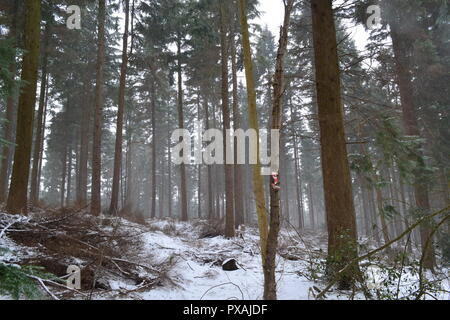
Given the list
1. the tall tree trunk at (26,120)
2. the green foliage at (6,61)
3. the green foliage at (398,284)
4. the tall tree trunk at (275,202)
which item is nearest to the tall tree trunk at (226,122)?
the tall tree trunk at (26,120)

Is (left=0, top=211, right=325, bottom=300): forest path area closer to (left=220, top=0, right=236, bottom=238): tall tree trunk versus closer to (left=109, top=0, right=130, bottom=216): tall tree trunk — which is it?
(left=220, top=0, right=236, bottom=238): tall tree trunk

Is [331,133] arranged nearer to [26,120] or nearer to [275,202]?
[275,202]

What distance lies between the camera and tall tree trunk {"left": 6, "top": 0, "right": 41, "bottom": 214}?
23.9 ft

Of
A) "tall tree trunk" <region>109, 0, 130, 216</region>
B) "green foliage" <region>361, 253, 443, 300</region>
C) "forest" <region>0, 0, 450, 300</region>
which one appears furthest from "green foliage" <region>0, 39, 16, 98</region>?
"tall tree trunk" <region>109, 0, 130, 216</region>

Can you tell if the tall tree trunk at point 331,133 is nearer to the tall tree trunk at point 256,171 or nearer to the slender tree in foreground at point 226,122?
the tall tree trunk at point 256,171

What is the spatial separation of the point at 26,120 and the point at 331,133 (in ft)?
25.3

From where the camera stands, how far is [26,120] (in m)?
7.71

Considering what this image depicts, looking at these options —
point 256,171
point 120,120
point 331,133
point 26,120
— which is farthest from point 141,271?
point 120,120

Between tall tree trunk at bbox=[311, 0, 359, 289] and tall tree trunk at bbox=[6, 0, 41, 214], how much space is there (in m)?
7.07

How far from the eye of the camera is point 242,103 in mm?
33594

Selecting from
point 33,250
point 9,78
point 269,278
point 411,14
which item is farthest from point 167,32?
point 269,278

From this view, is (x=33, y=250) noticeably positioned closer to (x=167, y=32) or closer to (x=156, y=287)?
(x=156, y=287)

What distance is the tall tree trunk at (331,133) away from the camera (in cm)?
562
